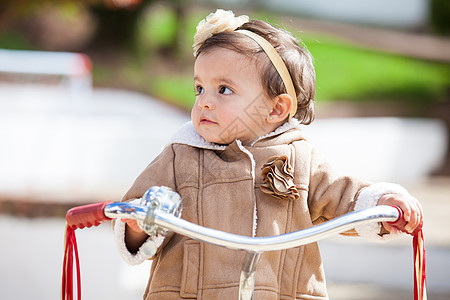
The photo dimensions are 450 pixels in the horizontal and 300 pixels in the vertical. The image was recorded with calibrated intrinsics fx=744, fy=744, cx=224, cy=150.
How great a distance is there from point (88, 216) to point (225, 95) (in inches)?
18.1

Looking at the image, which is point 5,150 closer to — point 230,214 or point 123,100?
point 123,100

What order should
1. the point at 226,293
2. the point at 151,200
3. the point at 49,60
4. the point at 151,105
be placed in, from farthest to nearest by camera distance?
the point at 151,105 < the point at 49,60 < the point at 226,293 < the point at 151,200

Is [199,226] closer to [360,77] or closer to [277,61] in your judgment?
[277,61]

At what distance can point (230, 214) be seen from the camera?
1.72m

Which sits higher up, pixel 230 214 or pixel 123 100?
pixel 123 100

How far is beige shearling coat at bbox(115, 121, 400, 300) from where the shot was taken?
171 centimetres

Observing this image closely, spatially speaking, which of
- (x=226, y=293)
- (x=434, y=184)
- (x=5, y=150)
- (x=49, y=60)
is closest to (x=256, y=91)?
(x=226, y=293)

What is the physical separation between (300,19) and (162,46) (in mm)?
3047

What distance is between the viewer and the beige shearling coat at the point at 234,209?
1708 mm

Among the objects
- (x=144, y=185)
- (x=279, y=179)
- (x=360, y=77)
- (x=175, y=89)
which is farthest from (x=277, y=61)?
(x=360, y=77)

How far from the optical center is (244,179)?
174 centimetres

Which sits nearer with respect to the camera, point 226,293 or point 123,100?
point 226,293

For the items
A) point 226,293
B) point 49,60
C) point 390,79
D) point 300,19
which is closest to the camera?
point 226,293

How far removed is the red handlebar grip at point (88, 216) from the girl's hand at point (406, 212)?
2.04ft
